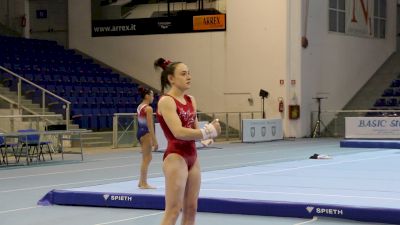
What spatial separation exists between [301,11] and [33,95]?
1066cm

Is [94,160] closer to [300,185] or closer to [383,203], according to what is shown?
[300,185]

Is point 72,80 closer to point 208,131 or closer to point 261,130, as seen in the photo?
point 261,130

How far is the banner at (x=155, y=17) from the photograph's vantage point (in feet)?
92.0

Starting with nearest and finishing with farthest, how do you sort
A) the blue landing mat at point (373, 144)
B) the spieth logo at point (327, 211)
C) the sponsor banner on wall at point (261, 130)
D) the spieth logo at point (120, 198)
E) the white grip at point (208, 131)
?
the white grip at point (208, 131) → the spieth logo at point (327, 211) → the spieth logo at point (120, 198) → the blue landing mat at point (373, 144) → the sponsor banner on wall at point (261, 130)

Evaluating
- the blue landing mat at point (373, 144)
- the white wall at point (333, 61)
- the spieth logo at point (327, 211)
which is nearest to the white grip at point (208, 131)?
the spieth logo at point (327, 211)

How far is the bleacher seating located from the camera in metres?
23.2

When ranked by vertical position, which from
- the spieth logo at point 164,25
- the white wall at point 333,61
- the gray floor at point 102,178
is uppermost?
the spieth logo at point 164,25

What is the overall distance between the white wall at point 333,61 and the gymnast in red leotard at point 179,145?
22.0 meters

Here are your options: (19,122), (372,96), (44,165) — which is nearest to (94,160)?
(44,165)

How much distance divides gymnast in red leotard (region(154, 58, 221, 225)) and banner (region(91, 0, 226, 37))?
22.4 metres

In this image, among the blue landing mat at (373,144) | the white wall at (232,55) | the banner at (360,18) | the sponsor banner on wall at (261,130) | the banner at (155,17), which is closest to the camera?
the blue landing mat at (373,144)

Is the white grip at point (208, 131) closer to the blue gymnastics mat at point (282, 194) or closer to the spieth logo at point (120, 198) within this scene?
the blue gymnastics mat at point (282, 194)

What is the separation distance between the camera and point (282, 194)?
9078 mm

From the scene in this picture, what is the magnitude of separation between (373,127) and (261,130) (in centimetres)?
384
